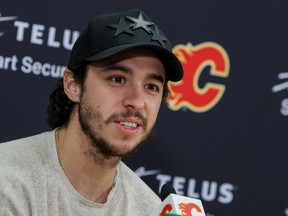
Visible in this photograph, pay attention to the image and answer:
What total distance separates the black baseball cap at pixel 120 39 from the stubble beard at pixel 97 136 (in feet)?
0.47

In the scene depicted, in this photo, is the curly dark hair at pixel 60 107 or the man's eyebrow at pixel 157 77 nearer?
the man's eyebrow at pixel 157 77

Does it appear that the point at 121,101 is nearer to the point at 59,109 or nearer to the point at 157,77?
the point at 157,77

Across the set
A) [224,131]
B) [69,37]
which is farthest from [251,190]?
[69,37]

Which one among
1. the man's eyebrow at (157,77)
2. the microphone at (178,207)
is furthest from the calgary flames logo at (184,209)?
the man's eyebrow at (157,77)

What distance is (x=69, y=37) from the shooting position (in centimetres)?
239

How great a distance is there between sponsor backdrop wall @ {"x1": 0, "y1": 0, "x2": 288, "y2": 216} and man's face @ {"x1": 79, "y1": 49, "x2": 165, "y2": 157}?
728 mm

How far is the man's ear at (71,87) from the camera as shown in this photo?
1825 mm

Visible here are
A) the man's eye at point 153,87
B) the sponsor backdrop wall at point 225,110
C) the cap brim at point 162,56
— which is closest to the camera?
the cap brim at point 162,56

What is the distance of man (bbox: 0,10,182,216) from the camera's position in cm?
165

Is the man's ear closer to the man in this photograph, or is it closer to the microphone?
the man

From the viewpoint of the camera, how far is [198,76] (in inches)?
99.2

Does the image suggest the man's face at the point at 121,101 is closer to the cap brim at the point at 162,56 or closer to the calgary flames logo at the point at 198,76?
the cap brim at the point at 162,56

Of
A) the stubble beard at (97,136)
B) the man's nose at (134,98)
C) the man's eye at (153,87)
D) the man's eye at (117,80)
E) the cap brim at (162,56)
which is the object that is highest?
the cap brim at (162,56)

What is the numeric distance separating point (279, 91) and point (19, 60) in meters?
1.04
